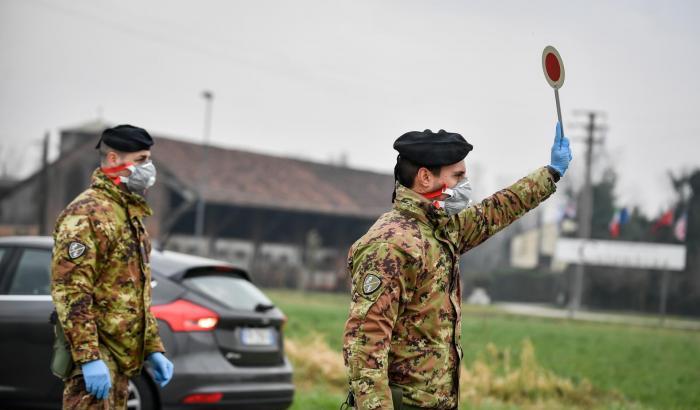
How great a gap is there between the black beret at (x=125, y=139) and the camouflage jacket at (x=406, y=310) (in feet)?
5.55

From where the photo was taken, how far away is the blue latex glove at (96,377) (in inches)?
183

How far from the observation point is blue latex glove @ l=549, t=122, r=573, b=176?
4.40 meters

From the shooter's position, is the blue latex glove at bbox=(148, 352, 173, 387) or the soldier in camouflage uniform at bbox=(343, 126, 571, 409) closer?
the soldier in camouflage uniform at bbox=(343, 126, 571, 409)

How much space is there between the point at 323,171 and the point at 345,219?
15.2 ft

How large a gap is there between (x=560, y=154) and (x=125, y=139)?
2.22m

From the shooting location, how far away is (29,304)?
7648mm

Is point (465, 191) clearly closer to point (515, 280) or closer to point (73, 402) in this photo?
point (73, 402)

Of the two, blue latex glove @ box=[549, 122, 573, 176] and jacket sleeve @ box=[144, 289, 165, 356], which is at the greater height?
blue latex glove @ box=[549, 122, 573, 176]

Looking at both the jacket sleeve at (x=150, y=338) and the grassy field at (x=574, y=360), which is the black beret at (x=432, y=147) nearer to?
the jacket sleeve at (x=150, y=338)

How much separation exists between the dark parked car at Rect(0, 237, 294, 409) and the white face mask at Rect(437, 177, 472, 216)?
12.9 feet

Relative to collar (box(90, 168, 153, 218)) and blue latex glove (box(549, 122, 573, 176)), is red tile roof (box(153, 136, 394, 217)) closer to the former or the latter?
collar (box(90, 168, 153, 218))

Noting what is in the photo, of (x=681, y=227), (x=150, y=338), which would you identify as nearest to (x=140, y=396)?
(x=150, y=338)

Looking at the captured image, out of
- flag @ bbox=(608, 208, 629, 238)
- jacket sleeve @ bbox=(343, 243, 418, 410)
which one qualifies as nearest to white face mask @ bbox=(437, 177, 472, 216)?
jacket sleeve @ bbox=(343, 243, 418, 410)

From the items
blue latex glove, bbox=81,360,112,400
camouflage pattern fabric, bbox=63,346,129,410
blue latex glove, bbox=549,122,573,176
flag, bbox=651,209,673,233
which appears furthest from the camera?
flag, bbox=651,209,673,233
